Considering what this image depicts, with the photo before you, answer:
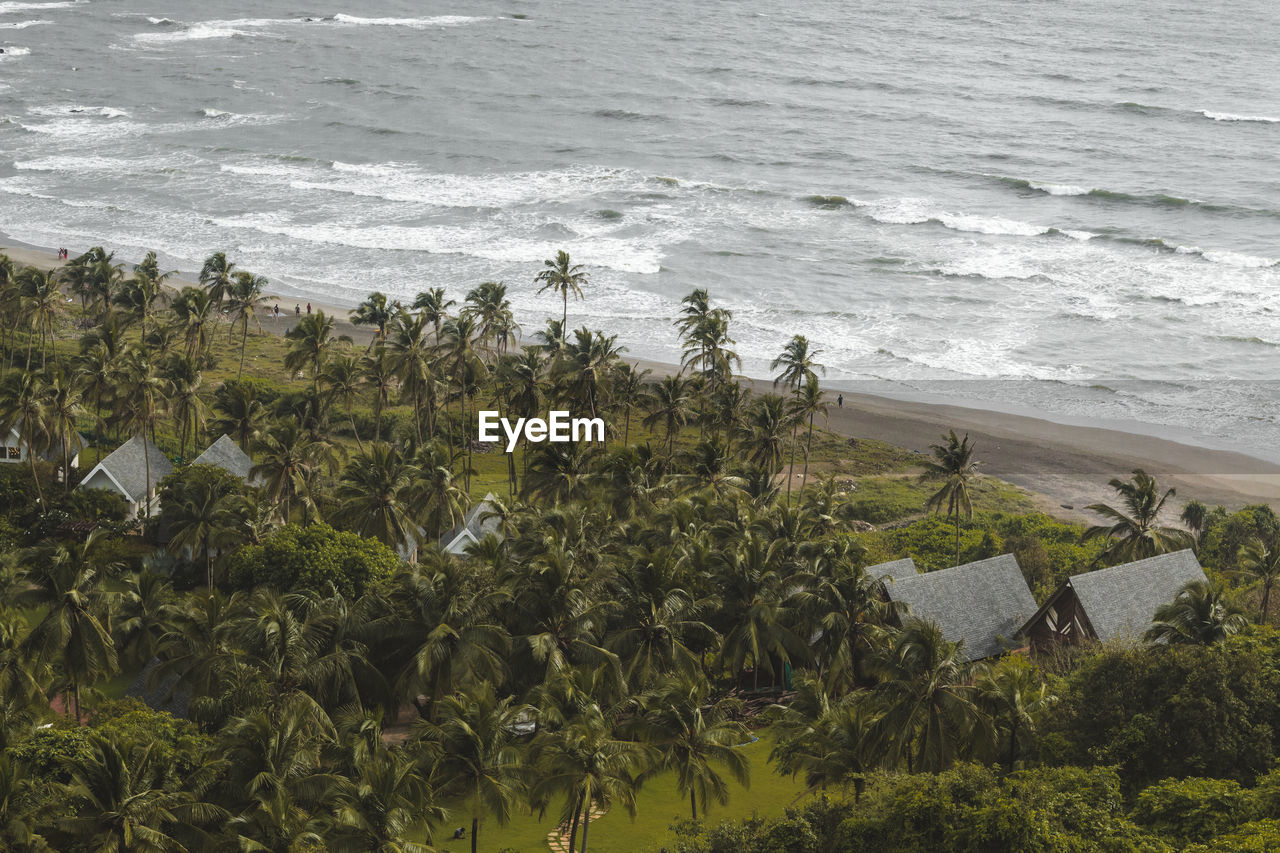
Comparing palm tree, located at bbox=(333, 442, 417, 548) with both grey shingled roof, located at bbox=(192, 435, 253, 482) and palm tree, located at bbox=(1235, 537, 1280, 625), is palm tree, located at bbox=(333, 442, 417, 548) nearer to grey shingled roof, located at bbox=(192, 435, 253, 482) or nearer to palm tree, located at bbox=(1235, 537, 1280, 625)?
grey shingled roof, located at bbox=(192, 435, 253, 482)

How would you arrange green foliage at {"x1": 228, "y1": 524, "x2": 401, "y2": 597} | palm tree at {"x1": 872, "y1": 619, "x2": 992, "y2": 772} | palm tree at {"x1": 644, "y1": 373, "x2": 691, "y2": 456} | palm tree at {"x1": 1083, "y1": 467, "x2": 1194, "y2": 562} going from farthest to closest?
palm tree at {"x1": 644, "y1": 373, "x2": 691, "y2": 456} → palm tree at {"x1": 1083, "y1": 467, "x2": 1194, "y2": 562} → green foliage at {"x1": 228, "y1": 524, "x2": 401, "y2": 597} → palm tree at {"x1": 872, "y1": 619, "x2": 992, "y2": 772}

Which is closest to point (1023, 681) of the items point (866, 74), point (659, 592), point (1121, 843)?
point (1121, 843)

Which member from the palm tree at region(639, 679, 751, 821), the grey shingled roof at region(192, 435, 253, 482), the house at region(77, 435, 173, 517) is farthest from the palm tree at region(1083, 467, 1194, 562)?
the house at region(77, 435, 173, 517)

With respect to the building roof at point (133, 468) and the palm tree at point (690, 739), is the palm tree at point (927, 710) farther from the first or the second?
the building roof at point (133, 468)

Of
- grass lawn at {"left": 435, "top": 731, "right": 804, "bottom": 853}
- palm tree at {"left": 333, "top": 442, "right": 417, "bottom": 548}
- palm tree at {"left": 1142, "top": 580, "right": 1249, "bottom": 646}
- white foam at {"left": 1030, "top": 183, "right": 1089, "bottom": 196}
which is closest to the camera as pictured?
grass lawn at {"left": 435, "top": 731, "right": 804, "bottom": 853}

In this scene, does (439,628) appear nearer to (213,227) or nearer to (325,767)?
(325,767)
